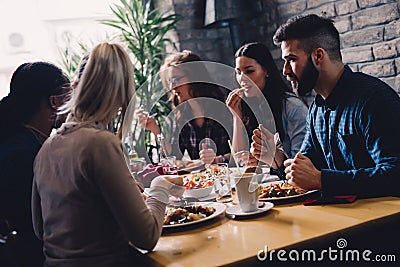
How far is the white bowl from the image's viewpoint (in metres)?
1.83

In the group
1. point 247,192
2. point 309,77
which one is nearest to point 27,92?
point 247,192

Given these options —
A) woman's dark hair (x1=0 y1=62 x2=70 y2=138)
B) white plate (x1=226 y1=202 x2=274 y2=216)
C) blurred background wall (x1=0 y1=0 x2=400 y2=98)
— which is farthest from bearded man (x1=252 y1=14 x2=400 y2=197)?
blurred background wall (x1=0 y1=0 x2=400 y2=98)

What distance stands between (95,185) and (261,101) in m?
1.62

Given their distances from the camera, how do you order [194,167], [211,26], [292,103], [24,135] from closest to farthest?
[24,135] → [194,167] → [292,103] → [211,26]

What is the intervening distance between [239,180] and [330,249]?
359 millimetres

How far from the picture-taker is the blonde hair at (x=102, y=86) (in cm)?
129

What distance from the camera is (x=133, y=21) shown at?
3.83m

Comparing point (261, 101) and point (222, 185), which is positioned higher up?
point (261, 101)

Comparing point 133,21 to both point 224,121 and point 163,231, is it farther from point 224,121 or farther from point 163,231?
point 163,231

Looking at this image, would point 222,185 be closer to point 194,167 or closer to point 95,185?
point 194,167

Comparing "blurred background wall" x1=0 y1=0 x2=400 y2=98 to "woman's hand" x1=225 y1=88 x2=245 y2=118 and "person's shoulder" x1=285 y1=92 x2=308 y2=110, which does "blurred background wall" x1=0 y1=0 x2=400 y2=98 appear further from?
"woman's hand" x1=225 y1=88 x2=245 y2=118

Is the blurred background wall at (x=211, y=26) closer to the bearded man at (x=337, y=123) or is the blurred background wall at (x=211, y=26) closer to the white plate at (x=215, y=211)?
the bearded man at (x=337, y=123)

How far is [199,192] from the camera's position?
6.00 ft

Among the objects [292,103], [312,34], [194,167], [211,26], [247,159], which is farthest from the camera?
[211,26]
